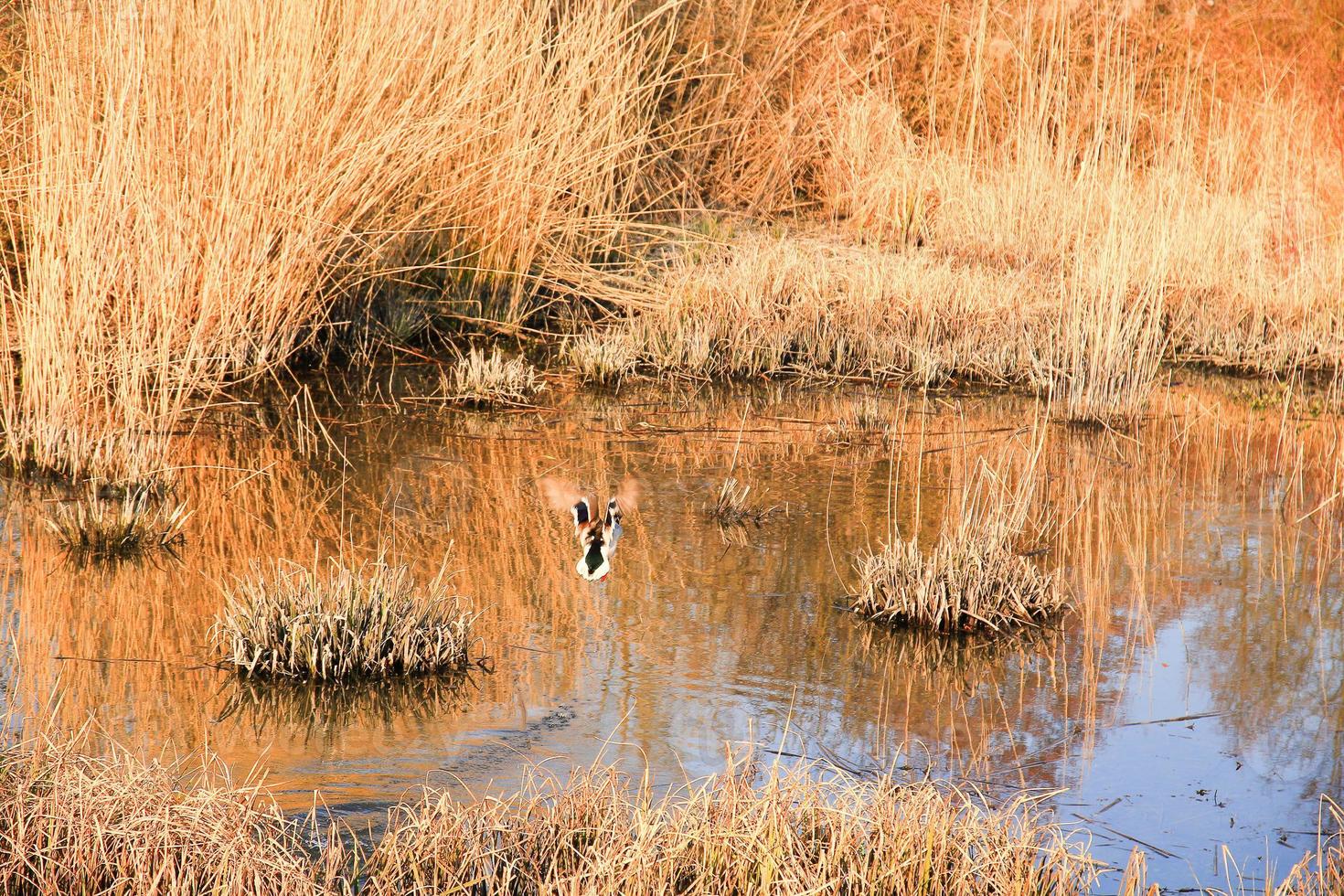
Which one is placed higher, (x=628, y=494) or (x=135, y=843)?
(x=628, y=494)

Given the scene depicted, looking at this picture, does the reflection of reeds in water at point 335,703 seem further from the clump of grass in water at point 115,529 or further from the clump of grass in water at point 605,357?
the clump of grass in water at point 605,357

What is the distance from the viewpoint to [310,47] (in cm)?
689

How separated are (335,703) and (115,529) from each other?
5.26 feet

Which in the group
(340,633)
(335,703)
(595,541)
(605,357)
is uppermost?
(605,357)

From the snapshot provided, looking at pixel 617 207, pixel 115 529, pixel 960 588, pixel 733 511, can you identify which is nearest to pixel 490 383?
pixel 733 511

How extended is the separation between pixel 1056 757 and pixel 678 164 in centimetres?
864

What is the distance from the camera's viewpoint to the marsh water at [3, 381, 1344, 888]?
351cm

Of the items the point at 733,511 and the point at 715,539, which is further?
the point at 733,511

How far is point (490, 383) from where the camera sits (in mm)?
7473

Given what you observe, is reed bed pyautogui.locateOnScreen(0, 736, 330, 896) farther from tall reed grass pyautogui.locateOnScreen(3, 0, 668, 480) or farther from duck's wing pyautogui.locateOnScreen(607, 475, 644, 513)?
tall reed grass pyautogui.locateOnScreen(3, 0, 668, 480)

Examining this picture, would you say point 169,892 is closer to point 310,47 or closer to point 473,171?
point 310,47

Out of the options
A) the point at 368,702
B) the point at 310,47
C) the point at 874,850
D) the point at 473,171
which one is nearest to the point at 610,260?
the point at 473,171

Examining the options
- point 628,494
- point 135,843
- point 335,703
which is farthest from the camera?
point 628,494

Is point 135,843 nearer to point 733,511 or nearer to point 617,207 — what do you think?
point 733,511
